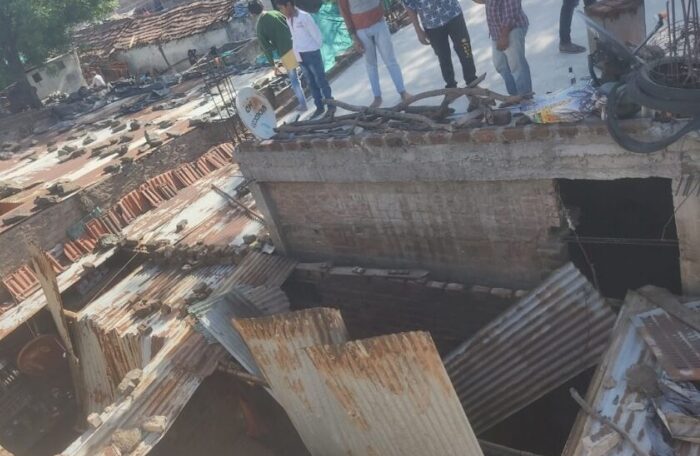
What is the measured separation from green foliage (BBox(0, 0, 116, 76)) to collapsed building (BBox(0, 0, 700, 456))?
395 inches

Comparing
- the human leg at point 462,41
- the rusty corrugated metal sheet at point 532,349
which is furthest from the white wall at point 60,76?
the rusty corrugated metal sheet at point 532,349

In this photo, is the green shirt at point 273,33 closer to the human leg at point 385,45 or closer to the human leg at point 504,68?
the human leg at point 385,45

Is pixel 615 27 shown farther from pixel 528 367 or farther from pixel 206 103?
pixel 206 103

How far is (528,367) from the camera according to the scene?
5.79 metres

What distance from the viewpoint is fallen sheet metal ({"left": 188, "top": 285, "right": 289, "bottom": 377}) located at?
23.5 feet

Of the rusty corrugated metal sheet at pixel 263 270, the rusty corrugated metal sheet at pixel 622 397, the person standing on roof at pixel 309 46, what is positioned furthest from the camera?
the rusty corrugated metal sheet at pixel 263 270

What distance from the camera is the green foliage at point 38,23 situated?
17.7 meters

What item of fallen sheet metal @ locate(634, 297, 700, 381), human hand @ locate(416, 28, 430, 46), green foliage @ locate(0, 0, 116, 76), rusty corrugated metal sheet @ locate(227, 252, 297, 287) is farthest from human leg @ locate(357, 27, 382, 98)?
green foliage @ locate(0, 0, 116, 76)

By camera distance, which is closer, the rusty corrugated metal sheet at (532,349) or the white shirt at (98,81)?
the rusty corrugated metal sheet at (532,349)

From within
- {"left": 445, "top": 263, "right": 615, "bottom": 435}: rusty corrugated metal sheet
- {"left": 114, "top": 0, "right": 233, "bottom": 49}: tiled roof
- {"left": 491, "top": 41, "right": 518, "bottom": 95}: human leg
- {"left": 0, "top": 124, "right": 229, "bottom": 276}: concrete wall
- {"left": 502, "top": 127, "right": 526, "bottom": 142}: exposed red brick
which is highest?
{"left": 114, "top": 0, "right": 233, "bottom": 49}: tiled roof

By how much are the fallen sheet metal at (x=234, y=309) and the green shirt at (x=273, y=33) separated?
354cm

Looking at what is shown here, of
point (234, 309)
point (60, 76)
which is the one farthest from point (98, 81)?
point (234, 309)

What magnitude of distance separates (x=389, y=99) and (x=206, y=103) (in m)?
9.08

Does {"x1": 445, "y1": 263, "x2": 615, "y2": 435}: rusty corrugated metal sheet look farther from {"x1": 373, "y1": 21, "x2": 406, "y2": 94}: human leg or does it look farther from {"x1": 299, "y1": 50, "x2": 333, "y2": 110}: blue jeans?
{"x1": 299, "y1": 50, "x2": 333, "y2": 110}: blue jeans
